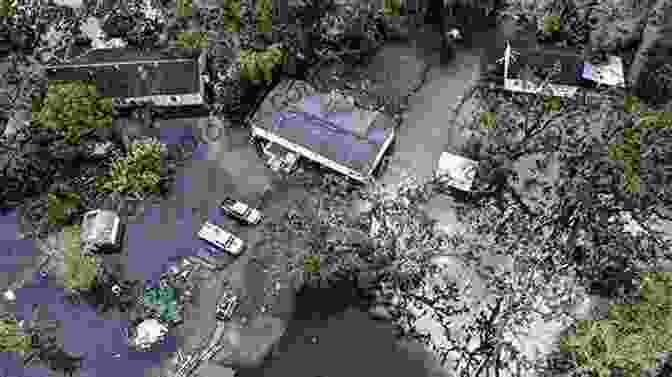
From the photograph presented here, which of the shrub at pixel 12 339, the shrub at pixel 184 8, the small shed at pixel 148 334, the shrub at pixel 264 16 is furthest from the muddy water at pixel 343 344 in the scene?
the shrub at pixel 184 8

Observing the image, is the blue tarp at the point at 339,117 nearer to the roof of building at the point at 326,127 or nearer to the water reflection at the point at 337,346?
the roof of building at the point at 326,127

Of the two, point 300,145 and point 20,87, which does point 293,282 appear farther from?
point 20,87

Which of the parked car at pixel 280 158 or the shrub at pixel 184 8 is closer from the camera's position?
the parked car at pixel 280 158

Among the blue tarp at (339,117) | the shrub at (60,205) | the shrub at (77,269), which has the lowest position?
the shrub at (77,269)

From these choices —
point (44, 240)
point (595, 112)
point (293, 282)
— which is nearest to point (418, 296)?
point (293, 282)

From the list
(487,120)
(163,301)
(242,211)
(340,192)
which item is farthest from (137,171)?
(487,120)

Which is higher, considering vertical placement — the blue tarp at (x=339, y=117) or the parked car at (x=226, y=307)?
the blue tarp at (x=339, y=117)

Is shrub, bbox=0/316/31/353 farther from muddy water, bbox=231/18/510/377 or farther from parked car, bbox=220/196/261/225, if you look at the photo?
parked car, bbox=220/196/261/225

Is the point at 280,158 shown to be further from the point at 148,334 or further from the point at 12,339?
the point at 12,339

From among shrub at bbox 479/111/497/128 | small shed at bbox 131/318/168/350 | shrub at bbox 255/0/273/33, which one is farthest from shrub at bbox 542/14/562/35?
small shed at bbox 131/318/168/350
